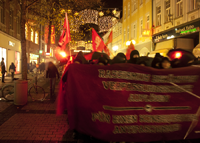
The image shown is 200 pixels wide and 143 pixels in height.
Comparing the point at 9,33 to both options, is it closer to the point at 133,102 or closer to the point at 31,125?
the point at 31,125

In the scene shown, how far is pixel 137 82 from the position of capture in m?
3.05

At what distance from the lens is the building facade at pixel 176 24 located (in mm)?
12709

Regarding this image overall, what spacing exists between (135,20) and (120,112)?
23493 millimetres

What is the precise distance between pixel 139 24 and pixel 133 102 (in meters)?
21.6

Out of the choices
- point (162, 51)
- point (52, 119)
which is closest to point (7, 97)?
point (52, 119)

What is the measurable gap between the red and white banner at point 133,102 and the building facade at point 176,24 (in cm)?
1120

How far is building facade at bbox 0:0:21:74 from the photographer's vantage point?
18.1 metres

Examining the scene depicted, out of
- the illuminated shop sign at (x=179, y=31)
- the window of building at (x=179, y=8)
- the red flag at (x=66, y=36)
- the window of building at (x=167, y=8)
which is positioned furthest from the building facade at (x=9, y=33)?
the window of building at (x=179, y=8)

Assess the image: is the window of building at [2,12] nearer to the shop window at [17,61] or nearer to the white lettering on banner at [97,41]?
the shop window at [17,61]

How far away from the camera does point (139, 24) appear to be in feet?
74.5

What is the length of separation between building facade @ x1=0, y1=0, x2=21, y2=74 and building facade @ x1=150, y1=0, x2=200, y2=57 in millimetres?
15625

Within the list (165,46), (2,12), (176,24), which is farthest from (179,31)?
(2,12)

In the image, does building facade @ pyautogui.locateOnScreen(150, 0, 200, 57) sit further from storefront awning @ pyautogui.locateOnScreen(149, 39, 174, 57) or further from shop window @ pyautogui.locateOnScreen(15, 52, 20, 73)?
shop window @ pyautogui.locateOnScreen(15, 52, 20, 73)

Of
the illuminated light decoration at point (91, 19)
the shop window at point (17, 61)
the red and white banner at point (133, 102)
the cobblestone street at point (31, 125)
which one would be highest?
the illuminated light decoration at point (91, 19)
